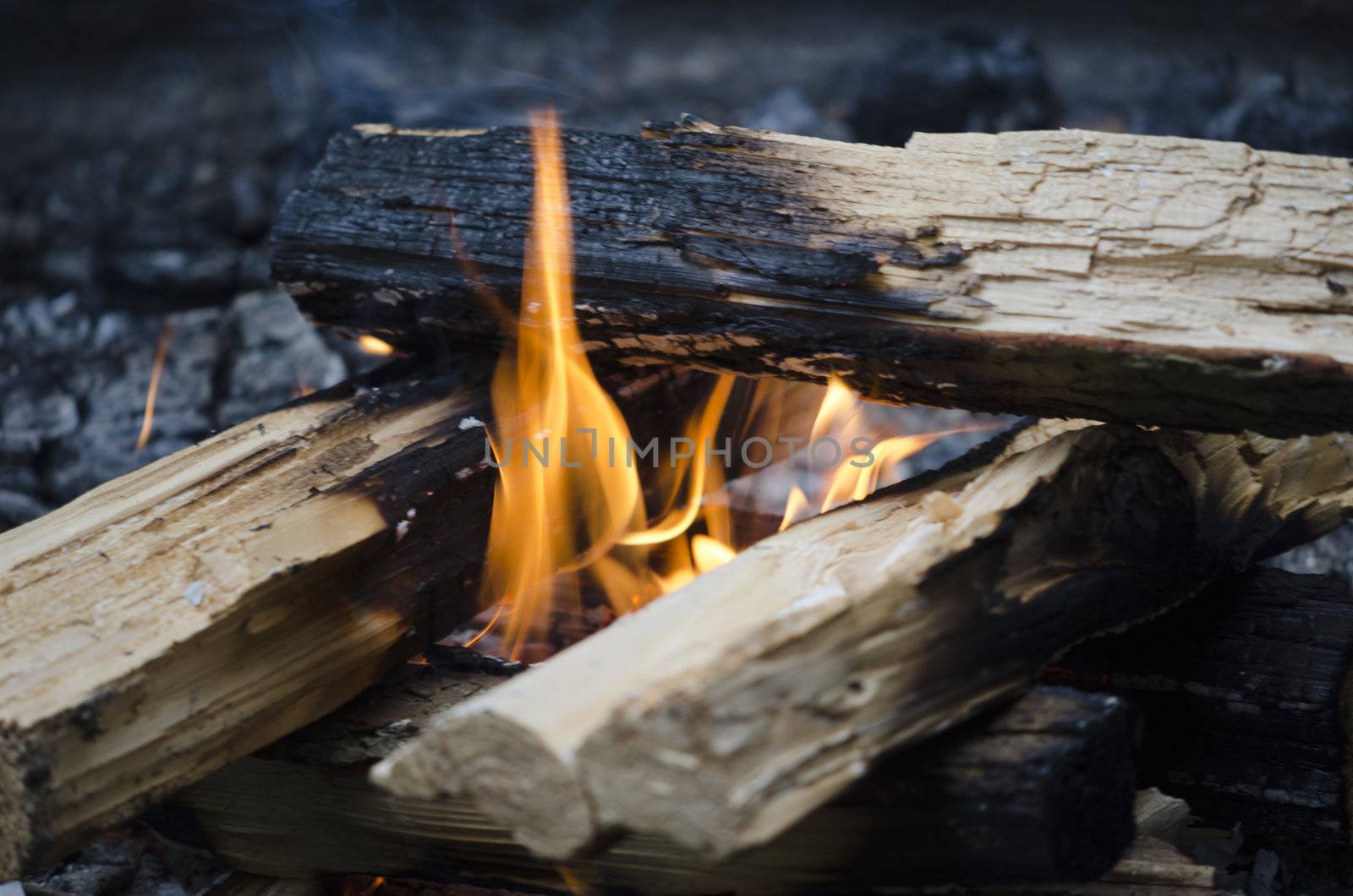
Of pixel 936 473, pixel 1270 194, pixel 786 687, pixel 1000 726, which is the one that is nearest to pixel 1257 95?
pixel 1270 194

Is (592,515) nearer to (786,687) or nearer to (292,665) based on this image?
(292,665)

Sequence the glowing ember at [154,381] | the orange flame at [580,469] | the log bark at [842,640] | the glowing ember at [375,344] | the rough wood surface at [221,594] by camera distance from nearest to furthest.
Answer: the log bark at [842,640], the rough wood surface at [221,594], the orange flame at [580,469], the glowing ember at [375,344], the glowing ember at [154,381]

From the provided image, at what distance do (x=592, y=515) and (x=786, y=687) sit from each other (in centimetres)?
103

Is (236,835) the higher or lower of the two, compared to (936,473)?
lower

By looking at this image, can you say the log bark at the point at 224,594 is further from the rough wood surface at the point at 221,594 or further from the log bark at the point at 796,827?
the log bark at the point at 796,827

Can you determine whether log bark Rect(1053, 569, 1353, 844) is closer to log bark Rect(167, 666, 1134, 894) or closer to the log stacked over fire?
the log stacked over fire

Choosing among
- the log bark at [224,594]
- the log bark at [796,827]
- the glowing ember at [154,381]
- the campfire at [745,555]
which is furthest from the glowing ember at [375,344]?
the glowing ember at [154,381]

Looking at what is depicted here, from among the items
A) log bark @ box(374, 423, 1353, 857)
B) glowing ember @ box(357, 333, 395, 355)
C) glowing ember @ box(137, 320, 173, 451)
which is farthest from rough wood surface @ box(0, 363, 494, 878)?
glowing ember @ box(137, 320, 173, 451)

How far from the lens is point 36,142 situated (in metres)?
4.83

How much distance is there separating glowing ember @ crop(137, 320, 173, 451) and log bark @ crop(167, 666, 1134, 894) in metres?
1.53

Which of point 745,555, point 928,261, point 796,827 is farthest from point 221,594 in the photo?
point 928,261

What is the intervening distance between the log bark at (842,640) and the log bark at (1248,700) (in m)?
0.13

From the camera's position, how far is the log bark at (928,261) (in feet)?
5.49

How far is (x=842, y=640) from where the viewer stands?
4.75ft
